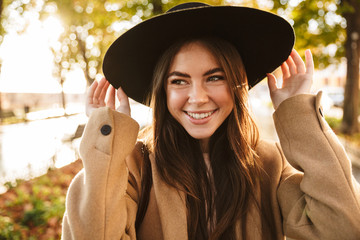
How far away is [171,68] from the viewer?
1.82 metres

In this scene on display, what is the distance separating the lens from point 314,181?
151 centimetres

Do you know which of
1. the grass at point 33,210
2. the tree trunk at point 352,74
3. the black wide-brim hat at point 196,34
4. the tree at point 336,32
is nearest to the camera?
the black wide-brim hat at point 196,34

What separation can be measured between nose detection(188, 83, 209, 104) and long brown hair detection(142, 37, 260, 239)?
201 mm

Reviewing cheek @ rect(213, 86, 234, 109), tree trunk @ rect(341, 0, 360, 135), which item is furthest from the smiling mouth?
tree trunk @ rect(341, 0, 360, 135)

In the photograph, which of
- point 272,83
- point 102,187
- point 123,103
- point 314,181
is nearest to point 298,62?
point 272,83

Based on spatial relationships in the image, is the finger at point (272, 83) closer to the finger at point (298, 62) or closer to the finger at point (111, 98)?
the finger at point (298, 62)

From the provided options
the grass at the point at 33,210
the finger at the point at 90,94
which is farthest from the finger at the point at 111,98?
the grass at the point at 33,210

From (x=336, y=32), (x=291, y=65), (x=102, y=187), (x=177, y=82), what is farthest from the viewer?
(x=336, y=32)

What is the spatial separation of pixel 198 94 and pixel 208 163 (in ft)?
2.05

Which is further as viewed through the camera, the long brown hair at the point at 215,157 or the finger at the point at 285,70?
the finger at the point at 285,70

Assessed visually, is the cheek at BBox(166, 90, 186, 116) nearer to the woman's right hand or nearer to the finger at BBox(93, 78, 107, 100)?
the woman's right hand

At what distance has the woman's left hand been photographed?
182 cm

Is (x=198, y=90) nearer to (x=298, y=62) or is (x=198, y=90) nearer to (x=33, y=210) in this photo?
(x=298, y=62)

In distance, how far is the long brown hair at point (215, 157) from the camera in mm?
1761
